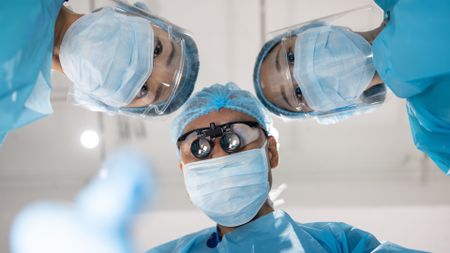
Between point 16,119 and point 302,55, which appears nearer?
point 16,119

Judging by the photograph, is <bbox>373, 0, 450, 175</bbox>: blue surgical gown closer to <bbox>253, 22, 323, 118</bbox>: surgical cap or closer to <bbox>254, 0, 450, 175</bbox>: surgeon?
→ <bbox>254, 0, 450, 175</bbox>: surgeon

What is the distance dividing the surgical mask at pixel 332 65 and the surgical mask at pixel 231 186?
301 millimetres

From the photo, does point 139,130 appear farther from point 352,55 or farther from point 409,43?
point 409,43

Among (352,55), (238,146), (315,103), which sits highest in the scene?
(352,55)

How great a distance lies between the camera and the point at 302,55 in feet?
4.42

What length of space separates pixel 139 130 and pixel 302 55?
1.34m

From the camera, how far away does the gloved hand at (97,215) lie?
8.32 ft

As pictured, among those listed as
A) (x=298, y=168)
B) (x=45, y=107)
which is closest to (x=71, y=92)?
(x=45, y=107)

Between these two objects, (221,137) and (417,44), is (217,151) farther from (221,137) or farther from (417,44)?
(417,44)

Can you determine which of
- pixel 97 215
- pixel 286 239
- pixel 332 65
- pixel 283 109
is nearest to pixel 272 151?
pixel 283 109

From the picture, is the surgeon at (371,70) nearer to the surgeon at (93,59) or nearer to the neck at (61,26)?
the surgeon at (93,59)

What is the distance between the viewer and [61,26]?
4.39 ft

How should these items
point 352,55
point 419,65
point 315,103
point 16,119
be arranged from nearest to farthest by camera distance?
point 419,65 → point 16,119 → point 352,55 → point 315,103

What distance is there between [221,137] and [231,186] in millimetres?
166
